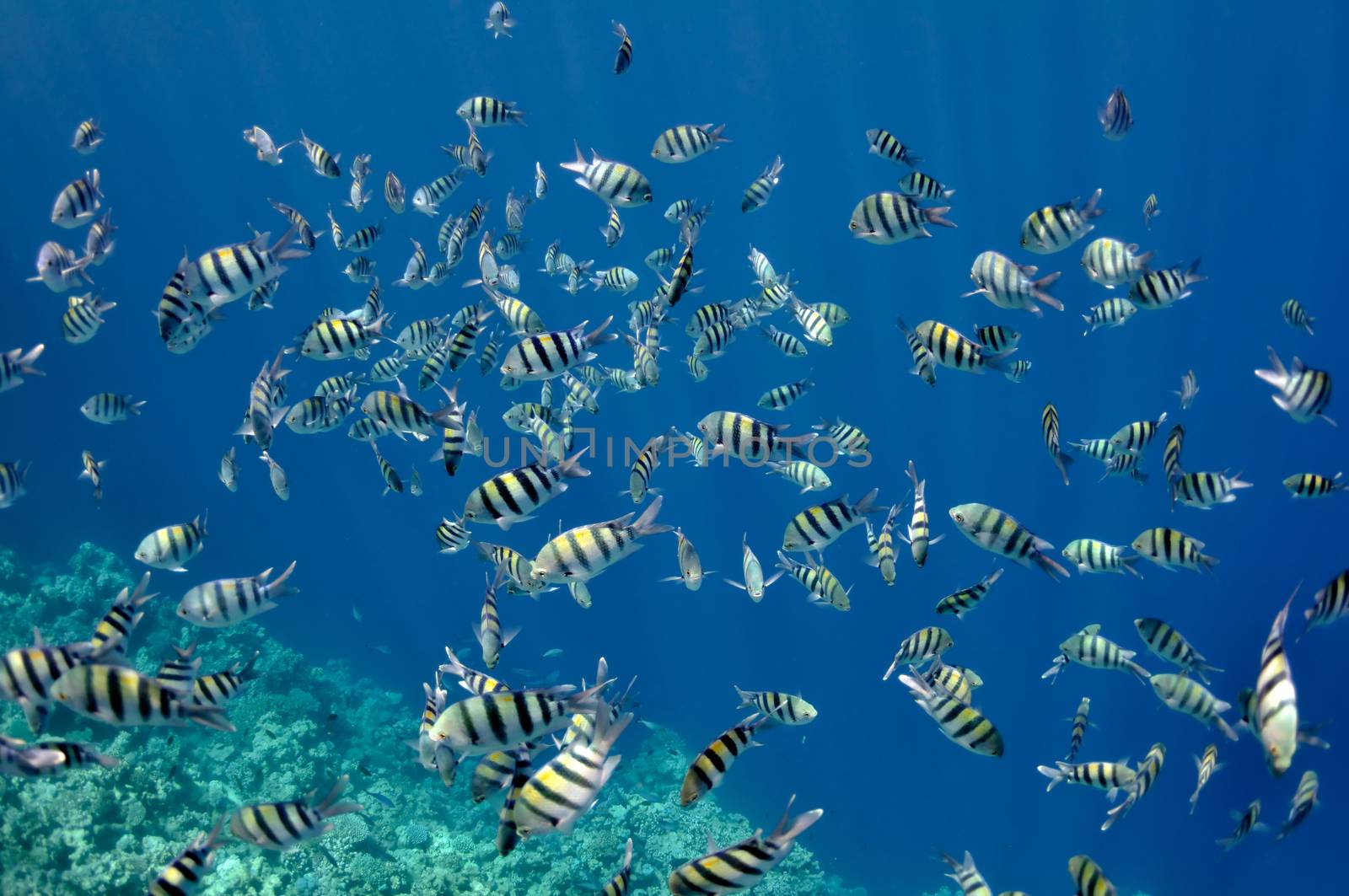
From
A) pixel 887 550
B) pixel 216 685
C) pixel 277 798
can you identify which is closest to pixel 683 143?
pixel 887 550

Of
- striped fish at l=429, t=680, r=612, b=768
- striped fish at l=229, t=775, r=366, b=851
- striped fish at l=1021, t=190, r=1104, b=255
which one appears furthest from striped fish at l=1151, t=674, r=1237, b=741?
striped fish at l=229, t=775, r=366, b=851

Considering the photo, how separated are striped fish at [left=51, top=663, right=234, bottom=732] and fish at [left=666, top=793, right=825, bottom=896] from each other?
77.2 inches

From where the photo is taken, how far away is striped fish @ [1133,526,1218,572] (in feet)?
15.0

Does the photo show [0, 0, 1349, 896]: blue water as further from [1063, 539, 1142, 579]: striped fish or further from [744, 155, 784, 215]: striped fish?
[1063, 539, 1142, 579]: striped fish

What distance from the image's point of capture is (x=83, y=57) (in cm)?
3656

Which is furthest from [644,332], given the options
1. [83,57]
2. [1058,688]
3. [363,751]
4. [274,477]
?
[83,57]

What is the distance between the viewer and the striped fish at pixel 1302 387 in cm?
401

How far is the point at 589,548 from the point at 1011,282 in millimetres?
2887

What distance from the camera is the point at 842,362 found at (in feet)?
93.1

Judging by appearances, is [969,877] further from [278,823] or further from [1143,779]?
[278,823]

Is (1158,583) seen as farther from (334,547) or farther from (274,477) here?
(334,547)

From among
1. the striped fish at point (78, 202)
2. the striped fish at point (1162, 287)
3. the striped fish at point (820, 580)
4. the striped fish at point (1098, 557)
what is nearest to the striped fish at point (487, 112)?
the striped fish at point (78, 202)

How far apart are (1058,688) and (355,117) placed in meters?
39.6

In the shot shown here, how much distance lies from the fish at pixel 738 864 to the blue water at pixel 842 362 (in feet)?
45.2
